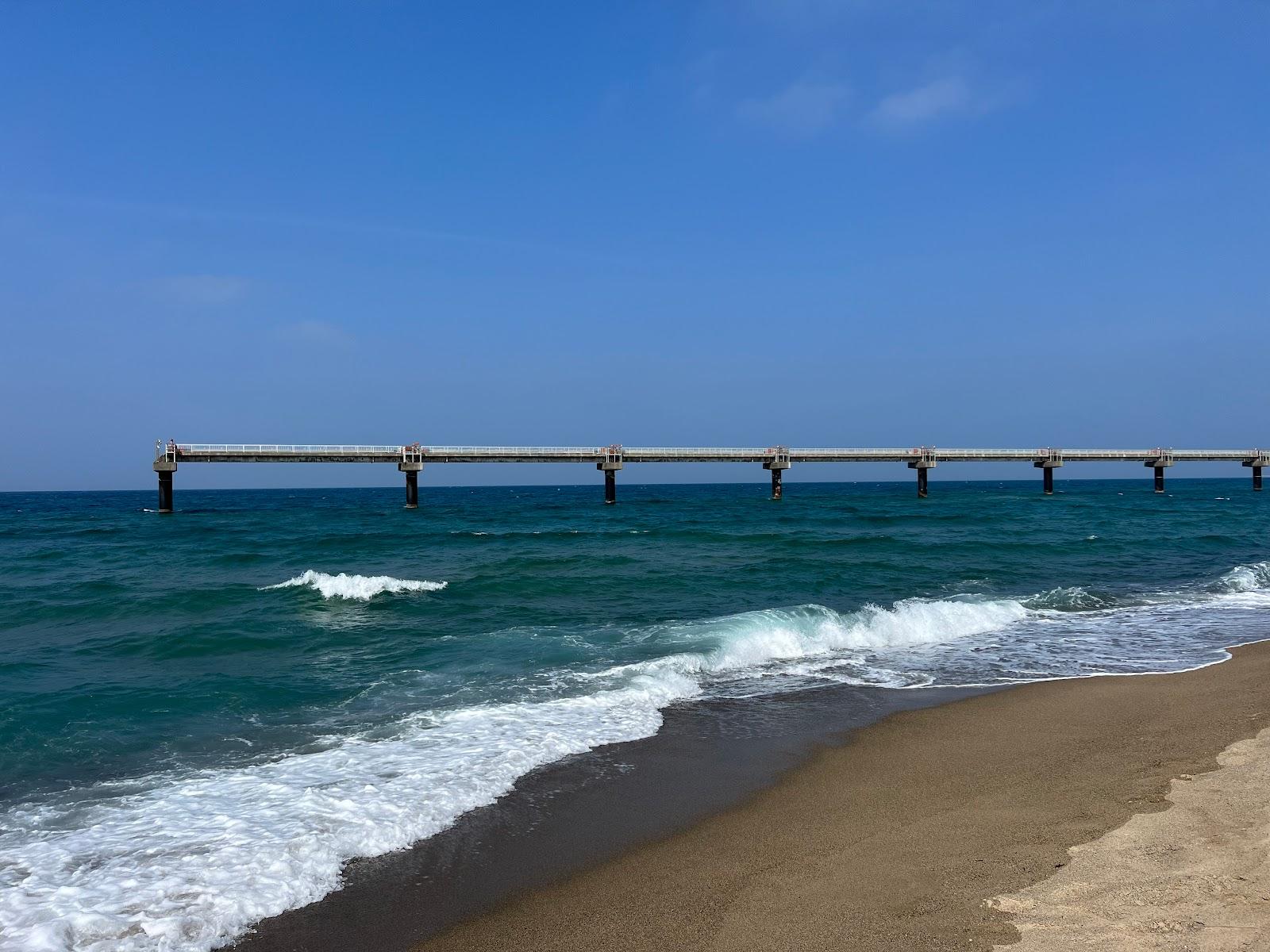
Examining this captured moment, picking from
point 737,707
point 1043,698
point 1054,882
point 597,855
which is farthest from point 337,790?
point 1043,698

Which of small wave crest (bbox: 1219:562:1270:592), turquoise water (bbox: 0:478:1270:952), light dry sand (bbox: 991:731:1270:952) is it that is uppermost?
light dry sand (bbox: 991:731:1270:952)

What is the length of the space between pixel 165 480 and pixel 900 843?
51.6m

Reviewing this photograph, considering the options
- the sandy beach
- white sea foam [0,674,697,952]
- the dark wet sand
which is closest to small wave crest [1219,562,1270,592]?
the sandy beach

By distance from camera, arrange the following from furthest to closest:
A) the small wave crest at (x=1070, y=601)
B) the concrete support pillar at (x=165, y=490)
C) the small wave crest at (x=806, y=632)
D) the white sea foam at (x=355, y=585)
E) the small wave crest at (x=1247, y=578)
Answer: the concrete support pillar at (x=165, y=490)
the small wave crest at (x=1247, y=578)
the white sea foam at (x=355, y=585)
the small wave crest at (x=1070, y=601)
the small wave crest at (x=806, y=632)

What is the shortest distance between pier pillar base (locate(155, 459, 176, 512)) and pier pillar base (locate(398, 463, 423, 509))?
1288 centimetres

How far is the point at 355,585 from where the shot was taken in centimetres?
1800

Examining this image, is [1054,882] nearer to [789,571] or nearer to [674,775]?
[674,775]

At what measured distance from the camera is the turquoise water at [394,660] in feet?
17.8

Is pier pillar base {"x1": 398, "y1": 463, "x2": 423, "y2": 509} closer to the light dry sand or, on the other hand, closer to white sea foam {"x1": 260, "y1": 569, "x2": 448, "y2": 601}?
white sea foam {"x1": 260, "y1": 569, "x2": 448, "y2": 601}

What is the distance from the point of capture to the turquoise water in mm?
5438

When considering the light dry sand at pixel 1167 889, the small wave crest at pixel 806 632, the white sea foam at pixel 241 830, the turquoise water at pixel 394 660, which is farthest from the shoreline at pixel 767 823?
the small wave crest at pixel 806 632

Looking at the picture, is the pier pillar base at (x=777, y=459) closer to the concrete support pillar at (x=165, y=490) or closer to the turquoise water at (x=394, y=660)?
the turquoise water at (x=394, y=660)

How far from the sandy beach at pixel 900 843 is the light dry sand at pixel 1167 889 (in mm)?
51

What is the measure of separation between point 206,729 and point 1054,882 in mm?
7941
